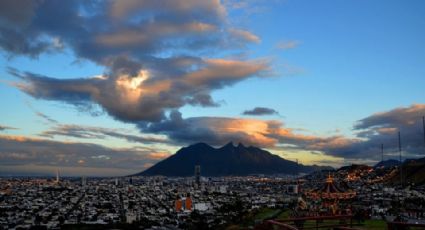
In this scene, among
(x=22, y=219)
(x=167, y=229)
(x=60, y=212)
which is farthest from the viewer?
(x=60, y=212)

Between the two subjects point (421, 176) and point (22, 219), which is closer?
point (22, 219)

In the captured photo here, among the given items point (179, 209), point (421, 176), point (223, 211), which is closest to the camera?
point (223, 211)

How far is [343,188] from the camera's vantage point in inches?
1777

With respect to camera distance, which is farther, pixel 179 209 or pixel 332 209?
pixel 179 209

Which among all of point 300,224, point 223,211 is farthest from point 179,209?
point 300,224

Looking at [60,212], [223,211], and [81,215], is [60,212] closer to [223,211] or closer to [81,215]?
[81,215]

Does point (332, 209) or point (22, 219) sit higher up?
point (332, 209)

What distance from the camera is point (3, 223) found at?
65938 millimetres

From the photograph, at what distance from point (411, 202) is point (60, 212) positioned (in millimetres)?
55982

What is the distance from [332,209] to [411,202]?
2813cm

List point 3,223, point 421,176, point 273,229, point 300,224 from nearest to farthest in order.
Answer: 1. point 273,229
2. point 300,224
3. point 3,223
4. point 421,176

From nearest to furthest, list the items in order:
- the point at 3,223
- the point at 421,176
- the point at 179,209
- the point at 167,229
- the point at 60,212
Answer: the point at 167,229 < the point at 3,223 < the point at 60,212 < the point at 179,209 < the point at 421,176

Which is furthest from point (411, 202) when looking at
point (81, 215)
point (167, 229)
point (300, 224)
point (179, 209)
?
point (300, 224)

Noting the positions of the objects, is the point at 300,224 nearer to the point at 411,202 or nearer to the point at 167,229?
the point at 167,229
